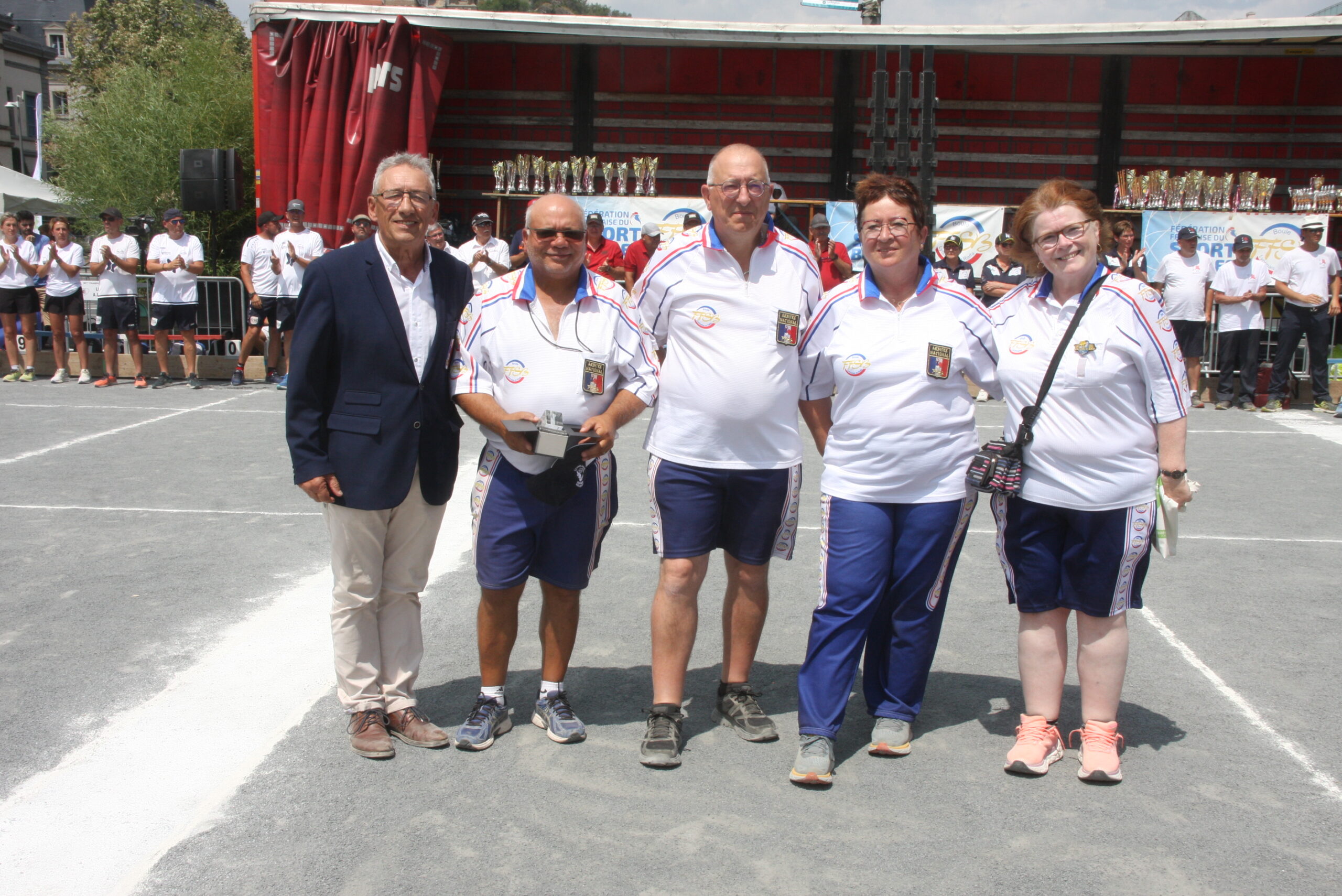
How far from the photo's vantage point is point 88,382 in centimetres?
1302

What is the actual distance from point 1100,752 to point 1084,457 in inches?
37.6

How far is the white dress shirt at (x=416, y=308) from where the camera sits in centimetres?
364

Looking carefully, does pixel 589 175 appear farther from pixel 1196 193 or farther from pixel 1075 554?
pixel 1075 554

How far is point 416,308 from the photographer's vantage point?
3.67 metres

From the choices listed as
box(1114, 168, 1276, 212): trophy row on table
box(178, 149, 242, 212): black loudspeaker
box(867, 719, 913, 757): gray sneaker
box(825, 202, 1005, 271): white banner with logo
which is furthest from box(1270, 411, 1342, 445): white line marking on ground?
box(178, 149, 242, 212): black loudspeaker

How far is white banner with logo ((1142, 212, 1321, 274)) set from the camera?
14.6 m

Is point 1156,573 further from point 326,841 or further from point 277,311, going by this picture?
point 277,311

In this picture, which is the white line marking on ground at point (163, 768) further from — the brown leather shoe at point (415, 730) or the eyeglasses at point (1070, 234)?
the eyeglasses at point (1070, 234)

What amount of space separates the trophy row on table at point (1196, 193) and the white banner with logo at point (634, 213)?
20.0ft

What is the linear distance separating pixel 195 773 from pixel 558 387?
1663mm

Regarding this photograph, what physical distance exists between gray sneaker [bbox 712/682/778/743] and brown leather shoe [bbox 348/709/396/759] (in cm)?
115

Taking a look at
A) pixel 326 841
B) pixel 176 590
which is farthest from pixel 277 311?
pixel 326 841

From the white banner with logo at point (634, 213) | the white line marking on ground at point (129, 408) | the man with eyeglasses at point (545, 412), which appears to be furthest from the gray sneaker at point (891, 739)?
the white banner with logo at point (634, 213)

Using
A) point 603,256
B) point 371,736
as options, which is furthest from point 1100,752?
point 603,256
